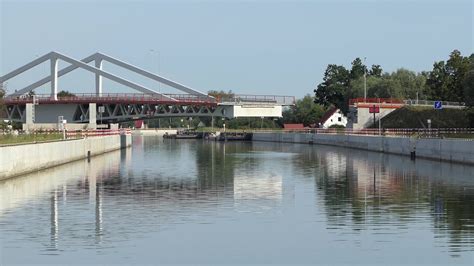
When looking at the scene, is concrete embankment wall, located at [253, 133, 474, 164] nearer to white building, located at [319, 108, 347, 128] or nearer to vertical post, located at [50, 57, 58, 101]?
white building, located at [319, 108, 347, 128]

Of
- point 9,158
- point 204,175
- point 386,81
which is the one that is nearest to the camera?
point 9,158

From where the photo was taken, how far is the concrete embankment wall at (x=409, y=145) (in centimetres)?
5450

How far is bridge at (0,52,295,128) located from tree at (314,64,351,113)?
2485cm

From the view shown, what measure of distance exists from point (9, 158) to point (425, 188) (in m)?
21.4

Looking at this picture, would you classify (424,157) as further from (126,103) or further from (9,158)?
(126,103)

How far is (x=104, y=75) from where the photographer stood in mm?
145250

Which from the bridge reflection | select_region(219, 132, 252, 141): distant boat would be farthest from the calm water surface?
select_region(219, 132, 252, 141): distant boat

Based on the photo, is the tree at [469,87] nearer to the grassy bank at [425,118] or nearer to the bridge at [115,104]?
the grassy bank at [425,118]

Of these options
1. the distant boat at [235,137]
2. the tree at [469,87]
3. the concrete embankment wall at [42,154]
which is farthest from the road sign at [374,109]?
the concrete embankment wall at [42,154]

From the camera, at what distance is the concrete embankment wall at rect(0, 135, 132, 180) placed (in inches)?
1582

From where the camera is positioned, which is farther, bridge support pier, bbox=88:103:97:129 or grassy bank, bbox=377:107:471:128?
bridge support pier, bbox=88:103:97:129

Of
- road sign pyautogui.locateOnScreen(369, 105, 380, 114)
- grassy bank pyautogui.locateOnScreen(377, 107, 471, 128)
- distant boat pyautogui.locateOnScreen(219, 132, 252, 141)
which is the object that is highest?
road sign pyautogui.locateOnScreen(369, 105, 380, 114)

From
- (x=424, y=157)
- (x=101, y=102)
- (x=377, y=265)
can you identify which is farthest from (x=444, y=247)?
(x=101, y=102)

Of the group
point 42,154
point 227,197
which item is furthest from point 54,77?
point 227,197
